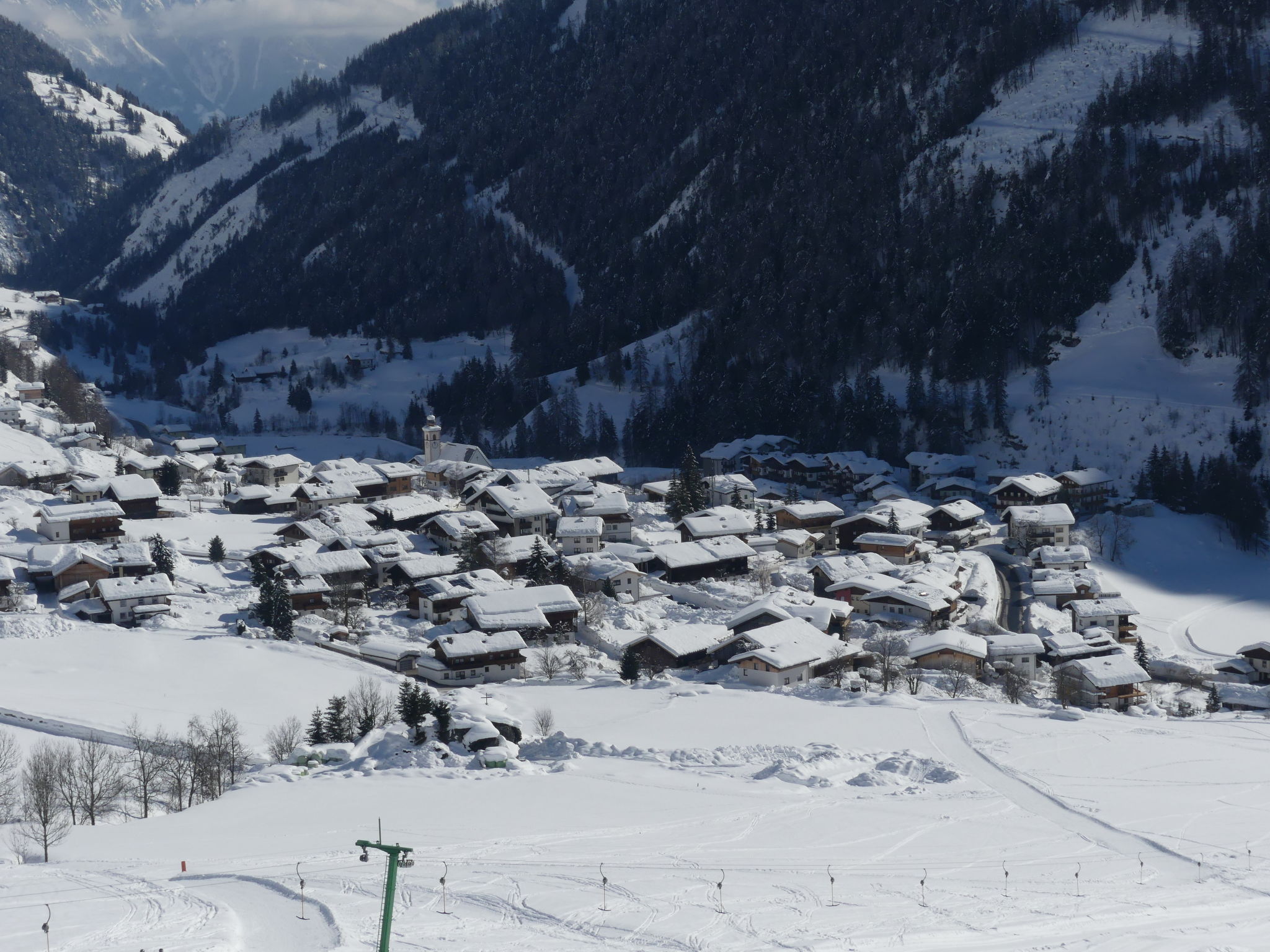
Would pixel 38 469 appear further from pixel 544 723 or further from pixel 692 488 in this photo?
pixel 544 723

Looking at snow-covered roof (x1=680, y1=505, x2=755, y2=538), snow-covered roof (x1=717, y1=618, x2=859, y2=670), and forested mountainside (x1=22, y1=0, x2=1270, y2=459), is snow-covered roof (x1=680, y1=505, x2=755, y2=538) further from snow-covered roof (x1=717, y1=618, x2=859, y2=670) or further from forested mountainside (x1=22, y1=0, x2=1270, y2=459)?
forested mountainside (x1=22, y1=0, x2=1270, y2=459)

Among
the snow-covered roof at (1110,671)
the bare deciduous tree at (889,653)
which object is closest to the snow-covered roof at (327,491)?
the bare deciduous tree at (889,653)

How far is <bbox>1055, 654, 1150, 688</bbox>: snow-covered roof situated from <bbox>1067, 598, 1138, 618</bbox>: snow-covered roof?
5.96m

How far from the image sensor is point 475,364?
326 feet

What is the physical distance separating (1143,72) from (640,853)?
83.9 metres

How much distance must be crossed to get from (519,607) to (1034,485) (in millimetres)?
30391

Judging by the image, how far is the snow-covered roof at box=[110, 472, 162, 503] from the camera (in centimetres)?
5566

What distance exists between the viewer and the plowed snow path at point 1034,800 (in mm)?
22797

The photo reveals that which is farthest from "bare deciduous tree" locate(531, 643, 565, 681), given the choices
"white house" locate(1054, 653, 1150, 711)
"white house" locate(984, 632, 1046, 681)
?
"white house" locate(1054, 653, 1150, 711)

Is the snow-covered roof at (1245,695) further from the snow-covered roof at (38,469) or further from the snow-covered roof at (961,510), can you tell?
the snow-covered roof at (38,469)

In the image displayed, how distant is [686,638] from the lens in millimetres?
42125

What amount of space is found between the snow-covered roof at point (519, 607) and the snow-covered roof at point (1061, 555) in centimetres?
2102

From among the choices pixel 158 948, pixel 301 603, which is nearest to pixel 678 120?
pixel 301 603

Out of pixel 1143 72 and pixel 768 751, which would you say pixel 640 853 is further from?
pixel 1143 72
